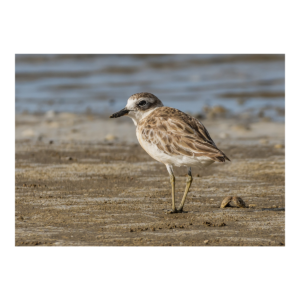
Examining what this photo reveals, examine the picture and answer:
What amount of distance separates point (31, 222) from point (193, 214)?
1716 millimetres

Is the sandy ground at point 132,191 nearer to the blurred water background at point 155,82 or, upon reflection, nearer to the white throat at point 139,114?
the white throat at point 139,114

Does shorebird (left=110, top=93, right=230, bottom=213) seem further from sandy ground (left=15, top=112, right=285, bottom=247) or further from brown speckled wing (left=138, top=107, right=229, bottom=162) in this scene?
sandy ground (left=15, top=112, right=285, bottom=247)

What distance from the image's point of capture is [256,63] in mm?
17469

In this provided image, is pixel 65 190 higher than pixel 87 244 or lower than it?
higher

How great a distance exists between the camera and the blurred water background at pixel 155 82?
13.2 meters

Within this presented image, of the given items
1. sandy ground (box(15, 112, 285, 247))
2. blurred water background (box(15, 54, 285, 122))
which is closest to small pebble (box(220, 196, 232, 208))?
sandy ground (box(15, 112, 285, 247))

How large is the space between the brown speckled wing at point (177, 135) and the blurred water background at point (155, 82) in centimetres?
601

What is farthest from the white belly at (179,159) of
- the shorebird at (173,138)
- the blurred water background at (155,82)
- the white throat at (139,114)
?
the blurred water background at (155,82)

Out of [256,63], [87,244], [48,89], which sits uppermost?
[256,63]

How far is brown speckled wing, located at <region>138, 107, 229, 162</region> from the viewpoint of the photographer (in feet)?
18.5

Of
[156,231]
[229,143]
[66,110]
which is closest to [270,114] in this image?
[229,143]

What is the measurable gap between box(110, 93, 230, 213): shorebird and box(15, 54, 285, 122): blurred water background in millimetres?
5914

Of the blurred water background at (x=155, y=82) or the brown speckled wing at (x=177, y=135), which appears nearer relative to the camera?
the brown speckled wing at (x=177, y=135)

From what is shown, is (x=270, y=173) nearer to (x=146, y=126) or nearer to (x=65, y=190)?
(x=146, y=126)
